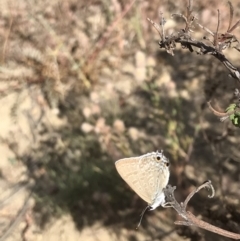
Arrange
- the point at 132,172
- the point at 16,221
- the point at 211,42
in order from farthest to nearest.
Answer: the point at 16,221 < the point at 132,172 < the point at 211,42

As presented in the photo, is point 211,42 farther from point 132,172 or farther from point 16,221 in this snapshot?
point 16,221

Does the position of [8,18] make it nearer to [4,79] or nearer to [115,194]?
[4,79]

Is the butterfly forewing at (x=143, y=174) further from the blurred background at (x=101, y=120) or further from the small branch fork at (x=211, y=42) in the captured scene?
the blurred background at (x=101, y=120)

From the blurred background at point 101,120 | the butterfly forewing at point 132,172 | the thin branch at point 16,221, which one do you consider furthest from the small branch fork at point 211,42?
the thin branch at point 16,221

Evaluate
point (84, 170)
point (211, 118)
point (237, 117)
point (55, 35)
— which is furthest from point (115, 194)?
point (237, 117)

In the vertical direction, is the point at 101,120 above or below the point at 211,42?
below

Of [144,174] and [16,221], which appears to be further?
[16,221]

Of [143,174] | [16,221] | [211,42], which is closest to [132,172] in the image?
[143,174]

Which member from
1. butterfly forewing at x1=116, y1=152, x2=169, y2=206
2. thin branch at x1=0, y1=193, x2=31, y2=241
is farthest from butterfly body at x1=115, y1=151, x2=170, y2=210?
thin branch at x1=0, y1=193, x2=31, y2=241

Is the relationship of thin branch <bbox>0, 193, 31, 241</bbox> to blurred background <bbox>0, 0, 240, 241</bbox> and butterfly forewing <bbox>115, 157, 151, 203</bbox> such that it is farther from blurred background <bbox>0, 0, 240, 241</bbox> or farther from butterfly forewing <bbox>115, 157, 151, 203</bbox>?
butterfly forewing <bbox>115, 157, 151, 203</bbox>
